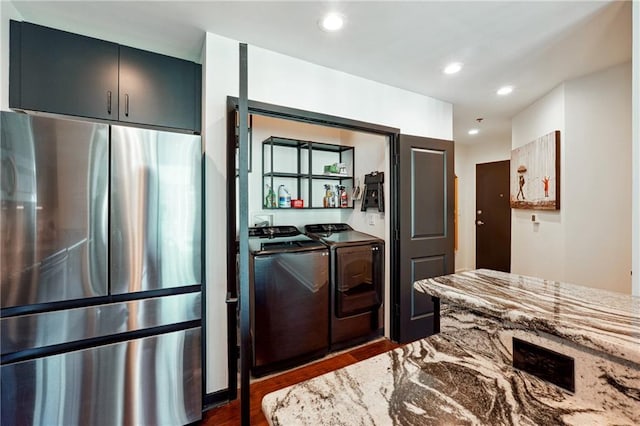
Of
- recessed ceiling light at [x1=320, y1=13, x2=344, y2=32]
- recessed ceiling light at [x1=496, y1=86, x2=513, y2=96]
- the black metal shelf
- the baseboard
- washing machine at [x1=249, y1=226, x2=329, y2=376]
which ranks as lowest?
the baseboard

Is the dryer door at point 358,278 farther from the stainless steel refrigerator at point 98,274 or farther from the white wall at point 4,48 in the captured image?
the white wall at point 4,48

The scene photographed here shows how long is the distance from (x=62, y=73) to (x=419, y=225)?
3.10 m

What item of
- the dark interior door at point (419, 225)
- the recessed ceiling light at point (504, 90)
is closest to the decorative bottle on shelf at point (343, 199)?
the dark interior door at point (419, 225)

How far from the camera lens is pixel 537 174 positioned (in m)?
3.11

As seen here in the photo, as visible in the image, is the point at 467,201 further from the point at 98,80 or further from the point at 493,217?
the point at 98,80

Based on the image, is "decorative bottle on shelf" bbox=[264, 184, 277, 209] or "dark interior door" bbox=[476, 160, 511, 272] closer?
"decorative bottle on shelf" bbox=[264, 184, 277, 209]

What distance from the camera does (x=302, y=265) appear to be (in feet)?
7.71

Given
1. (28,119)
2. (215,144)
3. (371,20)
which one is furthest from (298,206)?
(28,119)

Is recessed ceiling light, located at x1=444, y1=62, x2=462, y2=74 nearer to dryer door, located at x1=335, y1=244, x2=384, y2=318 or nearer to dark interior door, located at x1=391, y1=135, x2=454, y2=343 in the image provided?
dark interior door, located at x1=391, y1=135, x2=454, y2=343

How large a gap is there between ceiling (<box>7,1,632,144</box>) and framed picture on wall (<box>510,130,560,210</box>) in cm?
73

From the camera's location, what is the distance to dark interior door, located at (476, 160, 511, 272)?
185 inches

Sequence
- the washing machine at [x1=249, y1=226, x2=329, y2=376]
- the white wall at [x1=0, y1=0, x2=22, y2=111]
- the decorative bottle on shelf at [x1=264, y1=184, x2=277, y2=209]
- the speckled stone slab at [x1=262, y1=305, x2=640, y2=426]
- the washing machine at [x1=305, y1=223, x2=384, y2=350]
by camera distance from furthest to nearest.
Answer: the decorative bottle on shelf at [x1=264, y1=184, x2=277, y2=209] < the washing machine at [x1=305, y1=223, x2=384, y2=350] < the washing machine at [x1=249, y1=226, x2=329, y2=376] < the white wall at [x1=0, y1=0, x2=22, y2=111] < the speckled stone slab at [x1=262, y1=305, x2=640, y2=426]

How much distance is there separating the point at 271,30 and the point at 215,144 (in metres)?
0.86

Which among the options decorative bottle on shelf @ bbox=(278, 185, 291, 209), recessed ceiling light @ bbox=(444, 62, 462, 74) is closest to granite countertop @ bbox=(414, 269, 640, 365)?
recessed ceiling light @ bbox=(444, 62, 462, 74)
